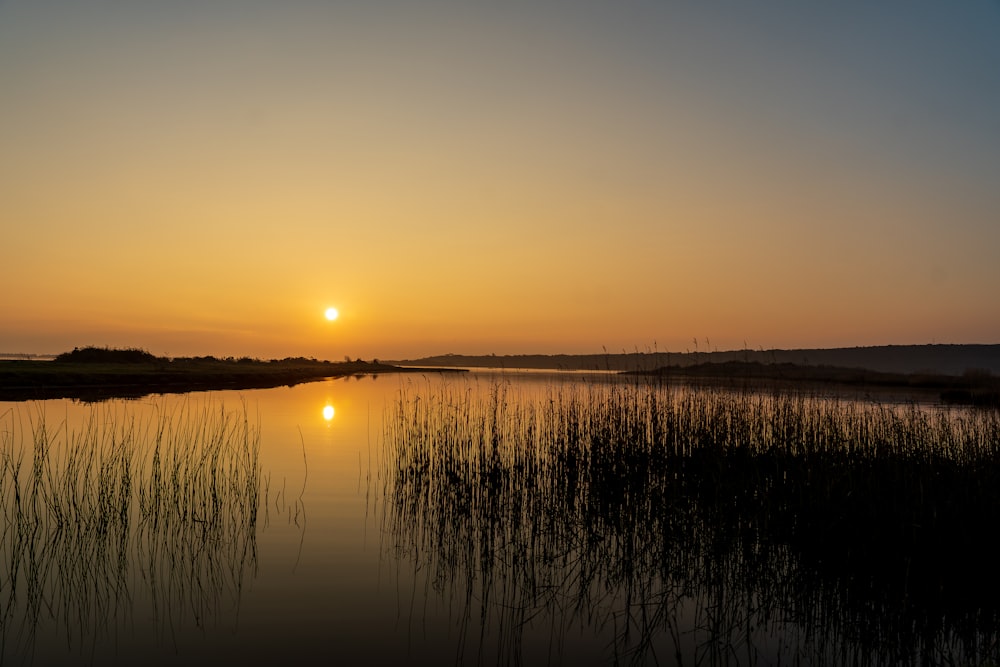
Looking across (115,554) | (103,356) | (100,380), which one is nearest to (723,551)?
(115,554)

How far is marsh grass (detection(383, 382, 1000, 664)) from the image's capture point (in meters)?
5.51

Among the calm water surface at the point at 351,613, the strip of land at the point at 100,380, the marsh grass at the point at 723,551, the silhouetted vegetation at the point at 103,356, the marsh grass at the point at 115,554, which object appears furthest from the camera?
the silhouetted vegetation at the point at 103,356

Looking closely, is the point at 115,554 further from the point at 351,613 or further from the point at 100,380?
the point at 100,380

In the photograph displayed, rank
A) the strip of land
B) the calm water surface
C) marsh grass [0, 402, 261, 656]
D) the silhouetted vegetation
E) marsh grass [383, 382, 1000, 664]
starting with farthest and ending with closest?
1. the silhouetted vegetation
2. the strip of land
3. marsh grass [0, 402, 261, 656]
4. marsh grass [383, 382, 1000, 664]
5. the calm water surface

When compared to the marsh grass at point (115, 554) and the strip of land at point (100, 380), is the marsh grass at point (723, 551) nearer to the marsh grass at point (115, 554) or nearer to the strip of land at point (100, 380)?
the marsh grass at point (115, 554)

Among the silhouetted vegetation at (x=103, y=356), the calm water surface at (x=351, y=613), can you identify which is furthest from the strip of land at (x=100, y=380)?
the calm water surface at (x=351, y=613)

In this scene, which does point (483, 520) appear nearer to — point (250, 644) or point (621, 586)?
point (621, 586)

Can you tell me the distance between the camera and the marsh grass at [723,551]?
5512mm

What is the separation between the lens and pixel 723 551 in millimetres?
7188

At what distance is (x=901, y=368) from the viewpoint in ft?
290

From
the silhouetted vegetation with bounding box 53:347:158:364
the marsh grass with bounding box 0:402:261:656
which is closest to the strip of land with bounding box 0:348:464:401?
the silhouetted vegetation with bounding box 53:347:158:364

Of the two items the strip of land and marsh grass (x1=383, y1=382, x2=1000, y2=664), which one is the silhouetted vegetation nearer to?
the strip of land

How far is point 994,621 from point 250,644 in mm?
6516

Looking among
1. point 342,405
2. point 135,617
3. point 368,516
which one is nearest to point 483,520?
point 368,516
